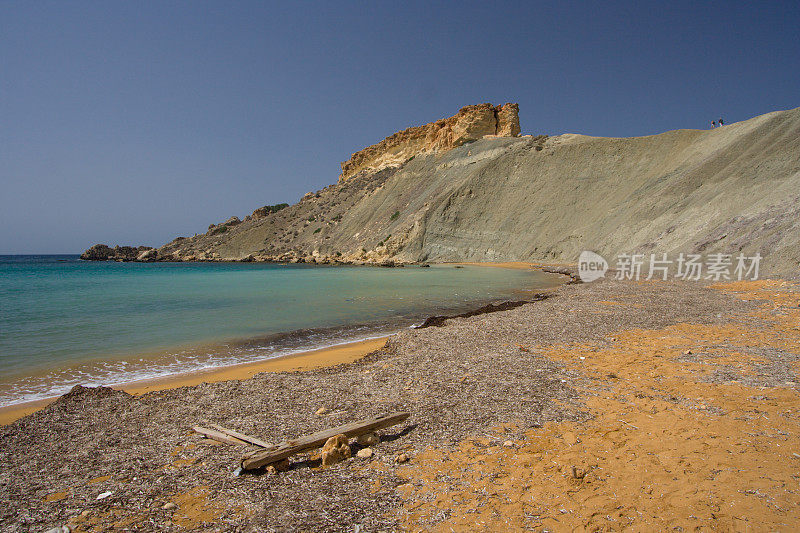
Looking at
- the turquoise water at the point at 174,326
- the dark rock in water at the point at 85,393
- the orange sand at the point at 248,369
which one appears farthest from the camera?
the turquoise water at the point at 174,326

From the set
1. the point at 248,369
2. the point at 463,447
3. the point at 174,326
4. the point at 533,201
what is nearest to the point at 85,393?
the point at 248,369

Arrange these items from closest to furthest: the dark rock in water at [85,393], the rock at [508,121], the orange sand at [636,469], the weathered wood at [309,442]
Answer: the orange sand at [636,469]
the weathered wood at [309,442]
the dark rock in water at [85,393]
the rock at [508,121]

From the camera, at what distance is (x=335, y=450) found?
421 centimetres

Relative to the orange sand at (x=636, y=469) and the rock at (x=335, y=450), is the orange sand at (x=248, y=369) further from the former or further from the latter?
the orange sand at (x=636, y=469)

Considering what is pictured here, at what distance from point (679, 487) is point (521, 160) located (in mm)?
53946

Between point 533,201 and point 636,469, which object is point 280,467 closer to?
point 636,469

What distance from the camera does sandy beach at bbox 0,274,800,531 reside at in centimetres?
329

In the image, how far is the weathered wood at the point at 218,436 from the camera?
465 centimetres

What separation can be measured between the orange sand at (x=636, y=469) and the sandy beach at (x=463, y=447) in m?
0.02

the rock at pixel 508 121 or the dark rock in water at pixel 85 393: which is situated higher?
the rock at pixel 508 121

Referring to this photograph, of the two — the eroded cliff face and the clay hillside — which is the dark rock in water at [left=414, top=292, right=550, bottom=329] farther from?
the eroded cliff face

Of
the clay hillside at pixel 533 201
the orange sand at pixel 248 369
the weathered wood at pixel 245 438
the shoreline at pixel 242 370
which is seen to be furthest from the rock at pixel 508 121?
the weathered wood at pixel 245 438

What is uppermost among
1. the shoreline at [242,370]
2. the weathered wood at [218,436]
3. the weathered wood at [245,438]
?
the weathered wood at [245,438]

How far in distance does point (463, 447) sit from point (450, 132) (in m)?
72.0
